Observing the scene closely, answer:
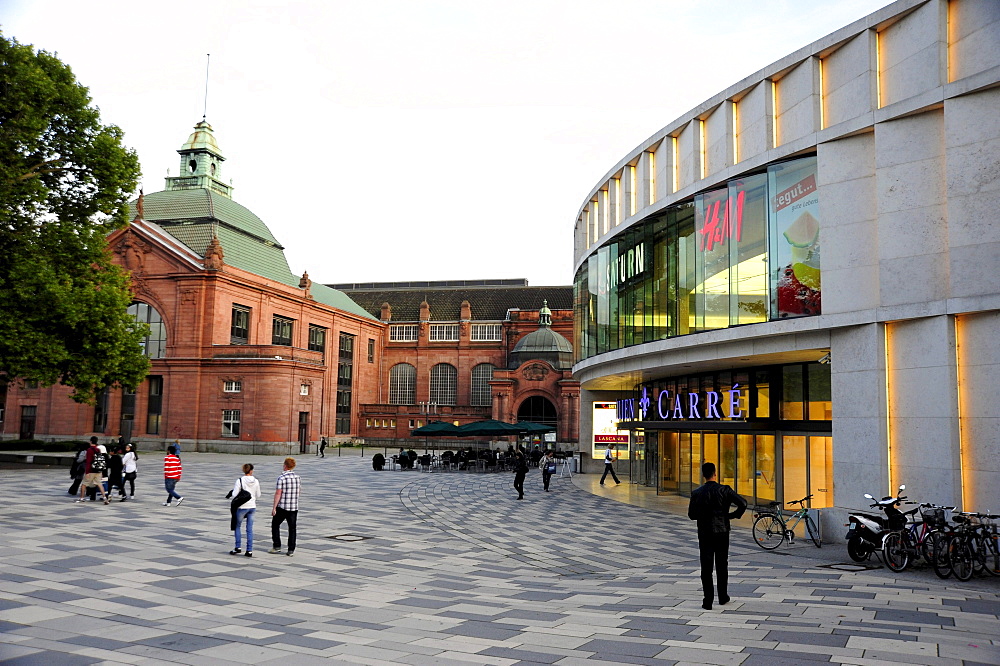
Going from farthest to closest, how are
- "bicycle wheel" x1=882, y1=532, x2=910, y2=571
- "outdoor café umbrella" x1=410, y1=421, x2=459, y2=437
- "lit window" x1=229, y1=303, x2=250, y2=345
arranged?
"lit window" x1=229, y1=303, x2=250, y2=345
"outdoor café umbrella" x1=410, y1=421, x2=459, y2=437
"bicycle wheel" x1=882, y1=532, x2=910, y2=571

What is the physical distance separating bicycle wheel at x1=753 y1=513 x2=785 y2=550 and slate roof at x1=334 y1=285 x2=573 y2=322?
67.1 metres

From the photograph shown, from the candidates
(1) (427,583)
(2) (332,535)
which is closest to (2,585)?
(1) (427,583)

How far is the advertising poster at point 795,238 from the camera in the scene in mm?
18312

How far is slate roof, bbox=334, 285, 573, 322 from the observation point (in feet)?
282

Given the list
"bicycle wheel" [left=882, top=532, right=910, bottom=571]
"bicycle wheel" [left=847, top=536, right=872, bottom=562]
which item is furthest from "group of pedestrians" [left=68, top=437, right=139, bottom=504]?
"bicycle wheel" [left=882, top=532, right=910, bottom=571]

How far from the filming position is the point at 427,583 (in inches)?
481

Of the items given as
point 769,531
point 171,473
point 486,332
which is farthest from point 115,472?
point 486,332

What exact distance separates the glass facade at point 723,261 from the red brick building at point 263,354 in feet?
119

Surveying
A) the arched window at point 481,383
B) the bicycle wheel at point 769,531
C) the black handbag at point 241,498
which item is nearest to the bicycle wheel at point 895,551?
the bicycle wheel at point 769,531

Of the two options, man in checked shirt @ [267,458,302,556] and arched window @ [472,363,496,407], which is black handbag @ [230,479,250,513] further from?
arched window @ [472,363,496,407]

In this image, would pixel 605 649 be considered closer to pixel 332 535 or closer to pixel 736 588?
pixel 736 588

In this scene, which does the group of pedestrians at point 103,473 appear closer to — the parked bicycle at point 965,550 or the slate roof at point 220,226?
the parked bicycle at point 965,550

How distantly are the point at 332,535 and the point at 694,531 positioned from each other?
8.78 meters

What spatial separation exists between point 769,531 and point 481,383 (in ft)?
Answer: 215
